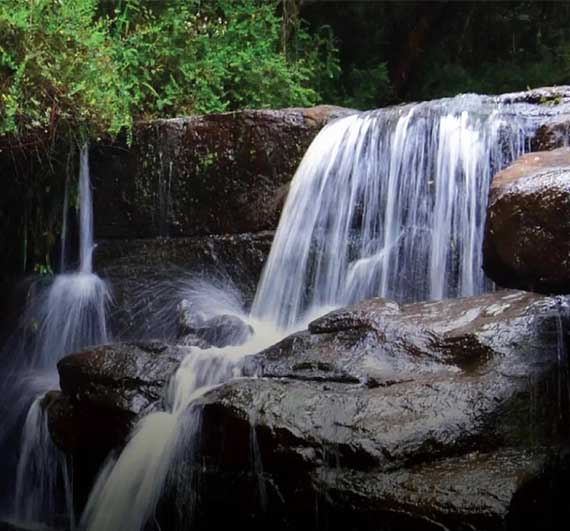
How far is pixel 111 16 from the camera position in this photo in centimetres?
782

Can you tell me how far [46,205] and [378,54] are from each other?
5235 millimetres

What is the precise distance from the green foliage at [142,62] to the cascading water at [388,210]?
1779 mm

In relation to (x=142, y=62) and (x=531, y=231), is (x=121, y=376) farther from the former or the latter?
(x=142, y=62)

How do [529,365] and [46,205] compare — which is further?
[46,205]

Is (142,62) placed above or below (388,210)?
above

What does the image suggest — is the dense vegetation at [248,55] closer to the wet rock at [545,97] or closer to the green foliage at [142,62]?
the green foliage at [142,62]

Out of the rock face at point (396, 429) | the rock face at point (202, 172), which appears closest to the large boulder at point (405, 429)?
the rock face at point (396, 429)

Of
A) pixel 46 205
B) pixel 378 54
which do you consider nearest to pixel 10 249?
pixel 46 205

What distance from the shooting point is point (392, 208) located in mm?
5688

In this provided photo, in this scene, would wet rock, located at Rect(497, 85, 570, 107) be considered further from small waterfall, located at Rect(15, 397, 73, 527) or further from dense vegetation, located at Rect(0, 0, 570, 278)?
small waterfall, located at Rect(15, 397, 73, 527)

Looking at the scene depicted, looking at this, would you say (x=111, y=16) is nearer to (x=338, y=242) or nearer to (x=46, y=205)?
(x=46, y=205)

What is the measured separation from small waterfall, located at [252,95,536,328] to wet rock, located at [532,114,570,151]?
127mm

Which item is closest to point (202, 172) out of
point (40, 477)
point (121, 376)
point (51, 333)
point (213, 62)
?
point (213, 62)

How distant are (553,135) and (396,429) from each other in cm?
268
